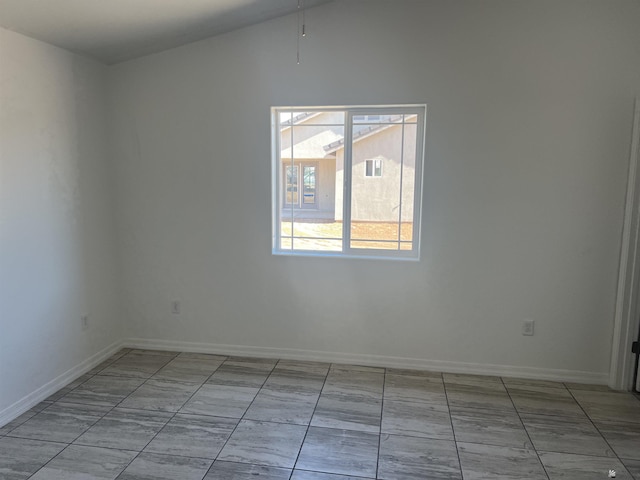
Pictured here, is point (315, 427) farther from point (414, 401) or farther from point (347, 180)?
point (347, 180)

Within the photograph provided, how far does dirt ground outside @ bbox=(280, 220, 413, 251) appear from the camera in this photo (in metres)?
3.23

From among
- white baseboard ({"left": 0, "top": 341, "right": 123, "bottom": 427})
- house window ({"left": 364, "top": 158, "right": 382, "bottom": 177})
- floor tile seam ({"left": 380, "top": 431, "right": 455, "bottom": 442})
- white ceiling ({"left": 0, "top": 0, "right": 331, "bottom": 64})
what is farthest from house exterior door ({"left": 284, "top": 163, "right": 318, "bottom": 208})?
white baseboard ({"left": 0, "top": 341, "right": 123, "bottom": 427})

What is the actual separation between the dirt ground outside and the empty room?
0.06ft

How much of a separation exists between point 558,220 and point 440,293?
0.94 meters

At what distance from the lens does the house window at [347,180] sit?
3133 mm

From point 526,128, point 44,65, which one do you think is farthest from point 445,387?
point 44,65

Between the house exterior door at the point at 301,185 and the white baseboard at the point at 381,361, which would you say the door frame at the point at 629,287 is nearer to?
the white baseboard at the point at 381,361

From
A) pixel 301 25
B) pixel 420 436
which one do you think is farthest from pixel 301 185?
pixel 420 436

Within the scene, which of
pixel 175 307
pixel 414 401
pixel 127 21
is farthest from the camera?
pixel 175 307

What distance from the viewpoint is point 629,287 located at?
111 inches

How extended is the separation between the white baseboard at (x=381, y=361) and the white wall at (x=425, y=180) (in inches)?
2.1

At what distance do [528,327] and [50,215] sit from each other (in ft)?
11.0

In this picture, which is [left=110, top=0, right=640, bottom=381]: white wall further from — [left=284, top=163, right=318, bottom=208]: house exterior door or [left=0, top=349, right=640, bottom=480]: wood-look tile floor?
[left=0, top=349, right=640, bottom=480]: wood-look tile floor

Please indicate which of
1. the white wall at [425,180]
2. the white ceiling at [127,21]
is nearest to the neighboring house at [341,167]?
the white wall at [425,180]
